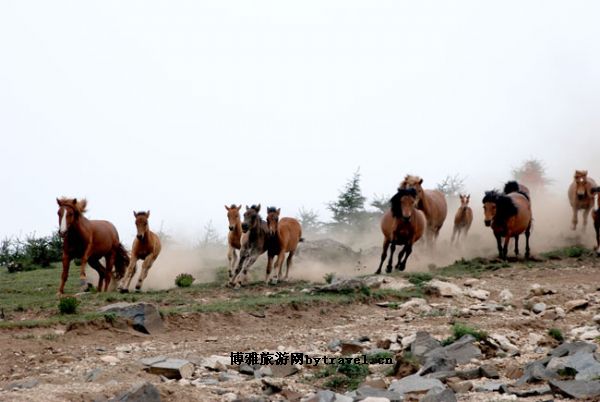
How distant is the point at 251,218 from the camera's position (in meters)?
20.0

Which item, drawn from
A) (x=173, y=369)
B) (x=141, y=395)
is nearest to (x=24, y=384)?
(x=173, y=369)

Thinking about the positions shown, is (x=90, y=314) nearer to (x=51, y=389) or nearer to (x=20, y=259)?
(x=51, y=389)

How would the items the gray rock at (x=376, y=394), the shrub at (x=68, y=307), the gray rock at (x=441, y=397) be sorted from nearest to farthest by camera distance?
the gray rock at (x=441, y=397) → the gray rock at (x=376, y=394) → the shrub at (x=68, y=307)

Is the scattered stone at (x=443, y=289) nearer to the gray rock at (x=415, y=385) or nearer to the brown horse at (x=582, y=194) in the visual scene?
the gray rock at (x=415, y=385)

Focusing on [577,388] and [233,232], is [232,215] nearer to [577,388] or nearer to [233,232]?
[233,232]

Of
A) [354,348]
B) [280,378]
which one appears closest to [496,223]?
[354,348]

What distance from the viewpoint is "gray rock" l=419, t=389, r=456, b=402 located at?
685cm

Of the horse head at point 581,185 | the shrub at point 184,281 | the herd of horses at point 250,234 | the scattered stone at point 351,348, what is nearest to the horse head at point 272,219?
the herd of horses at point 250,234

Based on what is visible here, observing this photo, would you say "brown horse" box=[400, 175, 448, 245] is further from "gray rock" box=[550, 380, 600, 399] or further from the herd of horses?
"gray rock" box=[550, 380, 600, 399]

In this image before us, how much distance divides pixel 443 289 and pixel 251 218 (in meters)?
6.43

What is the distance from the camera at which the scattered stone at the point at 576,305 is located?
1347 centimetres

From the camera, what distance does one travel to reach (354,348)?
34.2 feet

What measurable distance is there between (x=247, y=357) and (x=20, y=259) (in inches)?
1030

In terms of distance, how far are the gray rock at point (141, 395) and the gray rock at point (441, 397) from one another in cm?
277
